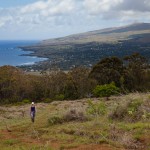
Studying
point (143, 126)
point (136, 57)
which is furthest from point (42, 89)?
point (143, 126)

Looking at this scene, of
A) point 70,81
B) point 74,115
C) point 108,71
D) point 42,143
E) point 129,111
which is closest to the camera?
point 42,143

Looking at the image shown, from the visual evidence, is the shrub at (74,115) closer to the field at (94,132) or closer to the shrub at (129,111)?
the field at (94,132)

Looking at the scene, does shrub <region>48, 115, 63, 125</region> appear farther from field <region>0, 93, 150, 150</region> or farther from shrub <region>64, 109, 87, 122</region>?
shrub <region>64, 109, 87, 122</region>

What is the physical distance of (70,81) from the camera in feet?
148

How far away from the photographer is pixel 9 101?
4550 centimetres

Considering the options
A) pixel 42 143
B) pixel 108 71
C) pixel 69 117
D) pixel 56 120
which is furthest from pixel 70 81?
pixel 42 143

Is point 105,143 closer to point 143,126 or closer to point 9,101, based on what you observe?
point 143,126

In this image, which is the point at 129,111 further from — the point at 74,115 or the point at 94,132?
the point at 74,115

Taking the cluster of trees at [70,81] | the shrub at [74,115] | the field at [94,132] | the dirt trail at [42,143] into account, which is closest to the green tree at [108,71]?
the cluster of trees at [70,81]

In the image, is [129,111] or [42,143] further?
[129,111]

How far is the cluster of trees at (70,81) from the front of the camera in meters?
46.2

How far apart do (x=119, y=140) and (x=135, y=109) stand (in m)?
3.15

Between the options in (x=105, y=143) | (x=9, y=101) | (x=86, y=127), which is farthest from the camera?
Result: (x=9, y=101)

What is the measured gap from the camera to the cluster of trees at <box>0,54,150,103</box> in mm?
46156
